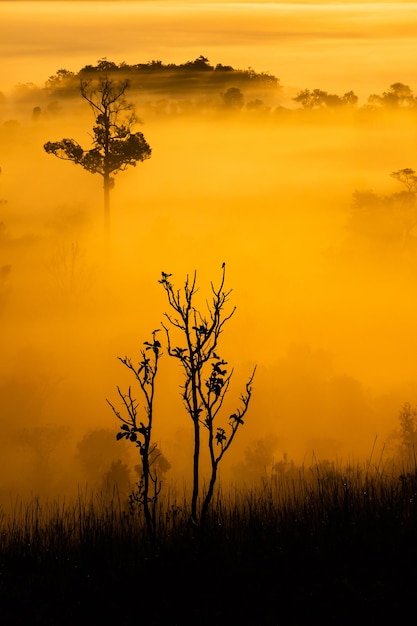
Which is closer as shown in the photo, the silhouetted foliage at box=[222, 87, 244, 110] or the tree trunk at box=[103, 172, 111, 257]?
the tree trunk at box=[103, 172, 111, 257]

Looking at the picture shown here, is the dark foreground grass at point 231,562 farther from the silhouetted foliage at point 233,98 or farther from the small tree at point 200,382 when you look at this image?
the silhouetted foliage at point 233,98

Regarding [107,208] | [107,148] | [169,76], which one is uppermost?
[169,76]

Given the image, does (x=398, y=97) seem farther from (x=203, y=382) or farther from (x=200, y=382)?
(x=200, y=382)

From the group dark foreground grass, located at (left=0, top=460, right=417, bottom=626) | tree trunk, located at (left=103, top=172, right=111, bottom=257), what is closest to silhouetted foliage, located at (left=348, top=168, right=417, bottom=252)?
tree trunk, located at (left=103, top=172, right=111, bottom=257)

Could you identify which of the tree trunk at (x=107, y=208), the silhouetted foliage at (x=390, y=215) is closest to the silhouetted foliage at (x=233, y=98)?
the silhouetted foliage at (x=390, y=215)

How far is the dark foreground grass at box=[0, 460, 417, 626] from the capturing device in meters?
11.8

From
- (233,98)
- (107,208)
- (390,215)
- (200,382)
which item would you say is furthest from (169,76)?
(200,382)

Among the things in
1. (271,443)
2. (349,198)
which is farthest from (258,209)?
(271,443)

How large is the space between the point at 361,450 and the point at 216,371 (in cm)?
9500

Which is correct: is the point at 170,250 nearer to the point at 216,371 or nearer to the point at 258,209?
the point at 258,209

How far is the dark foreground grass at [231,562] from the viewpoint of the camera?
463 inches

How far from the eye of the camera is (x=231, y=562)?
12.9 meters

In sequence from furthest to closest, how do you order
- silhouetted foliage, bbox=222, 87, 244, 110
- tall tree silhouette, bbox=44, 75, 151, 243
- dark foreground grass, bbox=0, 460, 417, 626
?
silhouetted foliage, bbox=222, 87, 244, 110, tall tree silhouette, bbox=44, 75, 151, 243, dark foreground grass, bbox=0, 460, 417, 626

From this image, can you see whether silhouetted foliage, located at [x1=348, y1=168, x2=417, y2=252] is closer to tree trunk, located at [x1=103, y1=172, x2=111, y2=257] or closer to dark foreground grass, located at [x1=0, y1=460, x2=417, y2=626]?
tree trunk, located at [x1=103, y1=172, x2=111, y2=257]
